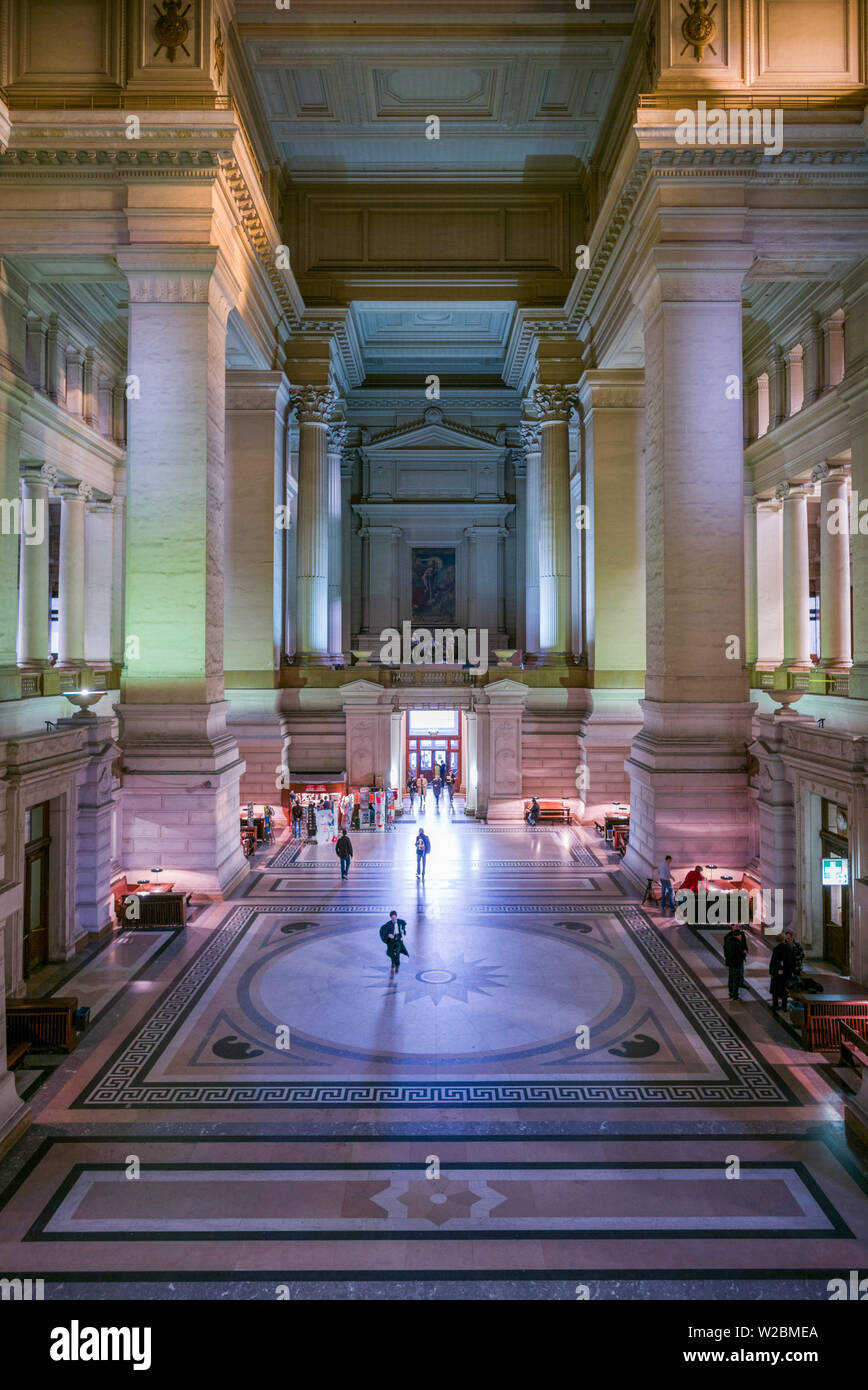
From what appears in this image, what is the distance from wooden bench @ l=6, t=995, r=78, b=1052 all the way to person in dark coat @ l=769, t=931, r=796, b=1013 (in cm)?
960

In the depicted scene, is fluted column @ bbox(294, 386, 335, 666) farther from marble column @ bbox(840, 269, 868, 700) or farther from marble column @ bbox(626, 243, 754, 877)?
marble column @ bbox(840, 269, 868, 700)

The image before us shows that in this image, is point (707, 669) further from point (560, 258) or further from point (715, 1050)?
point (560, 258)

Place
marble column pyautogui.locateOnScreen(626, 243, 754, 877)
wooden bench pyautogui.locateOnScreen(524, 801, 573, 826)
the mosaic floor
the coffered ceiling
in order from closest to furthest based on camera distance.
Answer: the mosaic floor → marble column pyautogui.locateOnScreen(626, 243, 754, 877) → the coffered ceiling → wooden bench pyautogui.locateOnScreen(524, 801, 573, 826)

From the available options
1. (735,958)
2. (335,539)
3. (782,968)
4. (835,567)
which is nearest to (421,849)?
(735,958)

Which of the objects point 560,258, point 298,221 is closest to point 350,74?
point 298,221

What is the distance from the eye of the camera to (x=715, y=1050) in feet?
36.3

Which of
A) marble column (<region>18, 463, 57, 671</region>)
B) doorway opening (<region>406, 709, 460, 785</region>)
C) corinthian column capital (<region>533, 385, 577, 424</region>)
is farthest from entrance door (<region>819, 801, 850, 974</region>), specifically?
marble column (<region>18, 463, 57, 671</region>)

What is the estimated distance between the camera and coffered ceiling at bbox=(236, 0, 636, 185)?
76.9 feet

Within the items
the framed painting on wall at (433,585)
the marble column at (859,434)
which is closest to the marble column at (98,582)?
the framed painting on wall at (433,585)

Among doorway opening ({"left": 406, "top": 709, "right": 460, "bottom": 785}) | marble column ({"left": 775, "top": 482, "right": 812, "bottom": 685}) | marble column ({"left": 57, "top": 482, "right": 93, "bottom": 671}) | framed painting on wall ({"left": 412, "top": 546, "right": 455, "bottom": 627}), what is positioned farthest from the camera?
framed painting on wall ({"left": 412, "top": 546, "right": 455, "bottom": 627})

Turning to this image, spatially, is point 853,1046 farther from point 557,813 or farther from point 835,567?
point 835,567

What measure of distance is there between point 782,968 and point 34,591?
24.3m

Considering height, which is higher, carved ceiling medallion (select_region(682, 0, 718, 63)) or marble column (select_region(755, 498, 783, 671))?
carved ceiling medallion (select_region(682, 0, 718, 63))

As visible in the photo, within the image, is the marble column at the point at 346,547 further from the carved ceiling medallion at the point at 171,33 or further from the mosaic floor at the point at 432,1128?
the mosaic floor at the point at 432,1128
